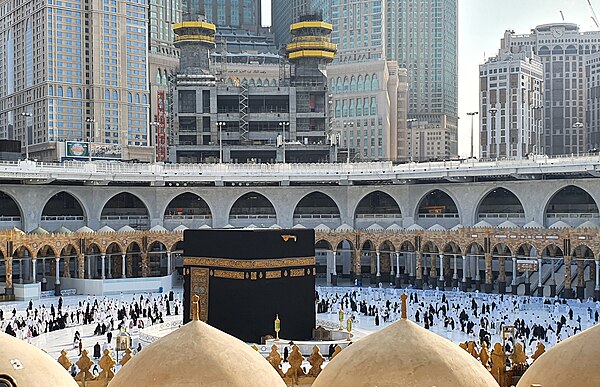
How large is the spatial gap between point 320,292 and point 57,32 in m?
53.4

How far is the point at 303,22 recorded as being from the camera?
59.7 metres

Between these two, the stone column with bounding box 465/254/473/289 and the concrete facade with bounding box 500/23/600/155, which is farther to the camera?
the concrete facade with bounding box 500/23/600/155

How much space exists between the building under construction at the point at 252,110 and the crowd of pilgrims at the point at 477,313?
70.8 feet

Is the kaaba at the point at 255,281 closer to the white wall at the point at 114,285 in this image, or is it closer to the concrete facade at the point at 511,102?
the white wall at the point at 114,285

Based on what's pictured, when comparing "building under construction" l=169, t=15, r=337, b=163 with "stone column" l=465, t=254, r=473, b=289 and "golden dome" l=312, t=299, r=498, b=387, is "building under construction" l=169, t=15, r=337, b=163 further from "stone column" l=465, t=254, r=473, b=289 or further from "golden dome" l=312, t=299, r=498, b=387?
"golden dome" l=312, t=299, r=498, b=387

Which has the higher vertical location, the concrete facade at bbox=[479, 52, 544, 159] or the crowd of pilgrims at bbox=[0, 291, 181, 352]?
the concrete facade at bbox=[479, 52, 544, 159]

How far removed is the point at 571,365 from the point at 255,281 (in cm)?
1613

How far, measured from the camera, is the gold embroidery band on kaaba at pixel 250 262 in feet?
73.7

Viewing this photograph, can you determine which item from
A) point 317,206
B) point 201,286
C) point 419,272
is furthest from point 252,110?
point 201,286

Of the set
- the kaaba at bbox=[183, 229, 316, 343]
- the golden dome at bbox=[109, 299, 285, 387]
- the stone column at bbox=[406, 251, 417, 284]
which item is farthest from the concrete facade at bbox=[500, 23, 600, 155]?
the golden dome at bbox=[109, 299, 285, 387]

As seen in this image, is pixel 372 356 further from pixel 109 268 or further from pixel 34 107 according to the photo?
pixel 34 107

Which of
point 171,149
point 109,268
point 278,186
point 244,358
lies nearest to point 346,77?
point 171,149

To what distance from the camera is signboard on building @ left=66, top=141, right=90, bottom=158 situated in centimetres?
5331

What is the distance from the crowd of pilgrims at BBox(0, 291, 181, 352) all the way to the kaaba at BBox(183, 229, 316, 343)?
12.3 ft
